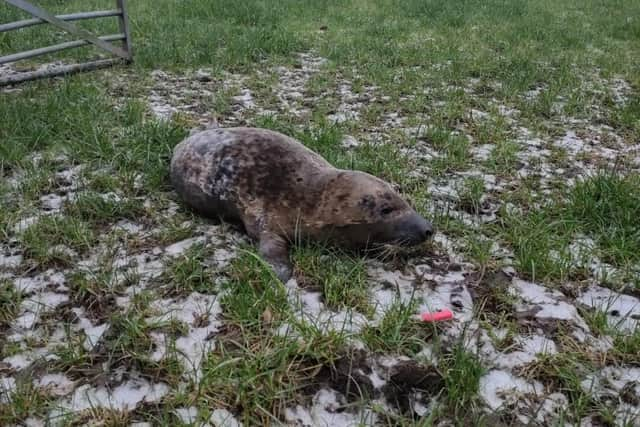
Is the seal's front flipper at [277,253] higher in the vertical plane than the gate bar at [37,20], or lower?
lower

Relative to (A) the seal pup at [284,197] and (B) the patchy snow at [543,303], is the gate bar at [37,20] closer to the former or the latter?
(A) the seal pup at [284,197]

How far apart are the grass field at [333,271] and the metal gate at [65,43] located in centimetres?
23

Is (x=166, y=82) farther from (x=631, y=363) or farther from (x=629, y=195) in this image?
(x=631, y=363)

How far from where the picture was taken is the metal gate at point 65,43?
5.24 meters

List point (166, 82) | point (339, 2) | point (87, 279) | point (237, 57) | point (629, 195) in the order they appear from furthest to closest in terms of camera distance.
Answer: point (339, 2), point (237, 57), point (166, 82), point (629, 195), point (87, 279)

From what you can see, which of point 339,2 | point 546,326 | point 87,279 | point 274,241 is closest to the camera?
point 546,326

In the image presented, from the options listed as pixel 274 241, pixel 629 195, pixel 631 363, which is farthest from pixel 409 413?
pixel 629 195

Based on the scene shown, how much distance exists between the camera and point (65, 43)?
597 centimetres

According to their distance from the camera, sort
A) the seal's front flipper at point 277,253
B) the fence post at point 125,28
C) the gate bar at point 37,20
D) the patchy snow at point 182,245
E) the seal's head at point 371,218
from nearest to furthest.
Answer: the seal's front flipper at point 277,253, the seal's head at point 371,218, the patchy snow at point 182,245, the gate bar at point 37,20, the fence post at point 125,28

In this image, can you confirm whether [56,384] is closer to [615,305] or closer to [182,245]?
[182,245]

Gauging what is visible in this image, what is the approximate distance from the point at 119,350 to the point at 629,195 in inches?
112

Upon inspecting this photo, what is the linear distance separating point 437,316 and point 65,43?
5.38 meters

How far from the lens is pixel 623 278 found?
266cm

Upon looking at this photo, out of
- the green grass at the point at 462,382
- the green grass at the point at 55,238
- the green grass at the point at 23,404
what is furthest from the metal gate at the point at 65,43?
the green grass at the point at 462,382
